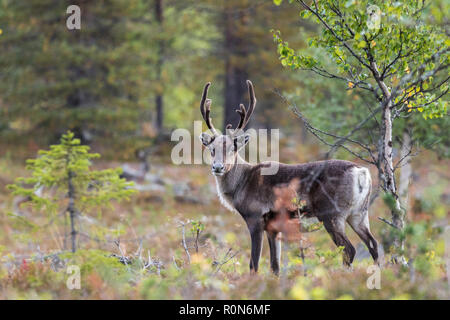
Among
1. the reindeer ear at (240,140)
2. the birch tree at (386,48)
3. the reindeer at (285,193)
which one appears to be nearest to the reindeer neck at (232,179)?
the reindeer at (285,193)

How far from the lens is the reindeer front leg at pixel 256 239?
7.73m

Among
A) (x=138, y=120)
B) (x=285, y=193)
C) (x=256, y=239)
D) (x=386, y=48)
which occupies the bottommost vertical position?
(x=256, y=239)

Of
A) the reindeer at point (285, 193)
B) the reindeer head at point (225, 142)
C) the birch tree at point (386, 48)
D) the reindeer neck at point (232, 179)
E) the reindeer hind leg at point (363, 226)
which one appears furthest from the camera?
the reindeer neck at point (232, 179)

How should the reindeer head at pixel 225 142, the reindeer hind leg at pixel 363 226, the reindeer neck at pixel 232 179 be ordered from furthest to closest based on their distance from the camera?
the reindeer neck at pixel 232 179 → the reindeer head at pixel 225 142 → the reindeer hind leg at pixel 363 226

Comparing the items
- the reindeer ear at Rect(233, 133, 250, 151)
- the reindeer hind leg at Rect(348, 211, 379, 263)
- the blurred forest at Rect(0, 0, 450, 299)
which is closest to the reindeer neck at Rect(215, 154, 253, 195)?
the reindeer ear at Rect(233, 133, 250, 151)

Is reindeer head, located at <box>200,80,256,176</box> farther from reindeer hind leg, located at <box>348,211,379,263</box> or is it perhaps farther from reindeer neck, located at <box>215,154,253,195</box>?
reindeer hind leg, located at <box>348,211,379,263</box>

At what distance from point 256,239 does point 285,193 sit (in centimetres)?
87

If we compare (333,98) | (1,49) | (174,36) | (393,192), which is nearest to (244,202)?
(393,192)

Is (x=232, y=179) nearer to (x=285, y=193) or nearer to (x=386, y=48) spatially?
(x=285, y=193)

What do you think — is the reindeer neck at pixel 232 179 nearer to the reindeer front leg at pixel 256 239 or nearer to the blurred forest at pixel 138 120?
the reindeer front leg at pixel 256 239

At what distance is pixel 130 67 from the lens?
17.6m

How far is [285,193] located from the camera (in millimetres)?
7746

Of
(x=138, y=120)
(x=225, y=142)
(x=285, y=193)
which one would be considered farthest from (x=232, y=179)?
(x=138, y=120)
